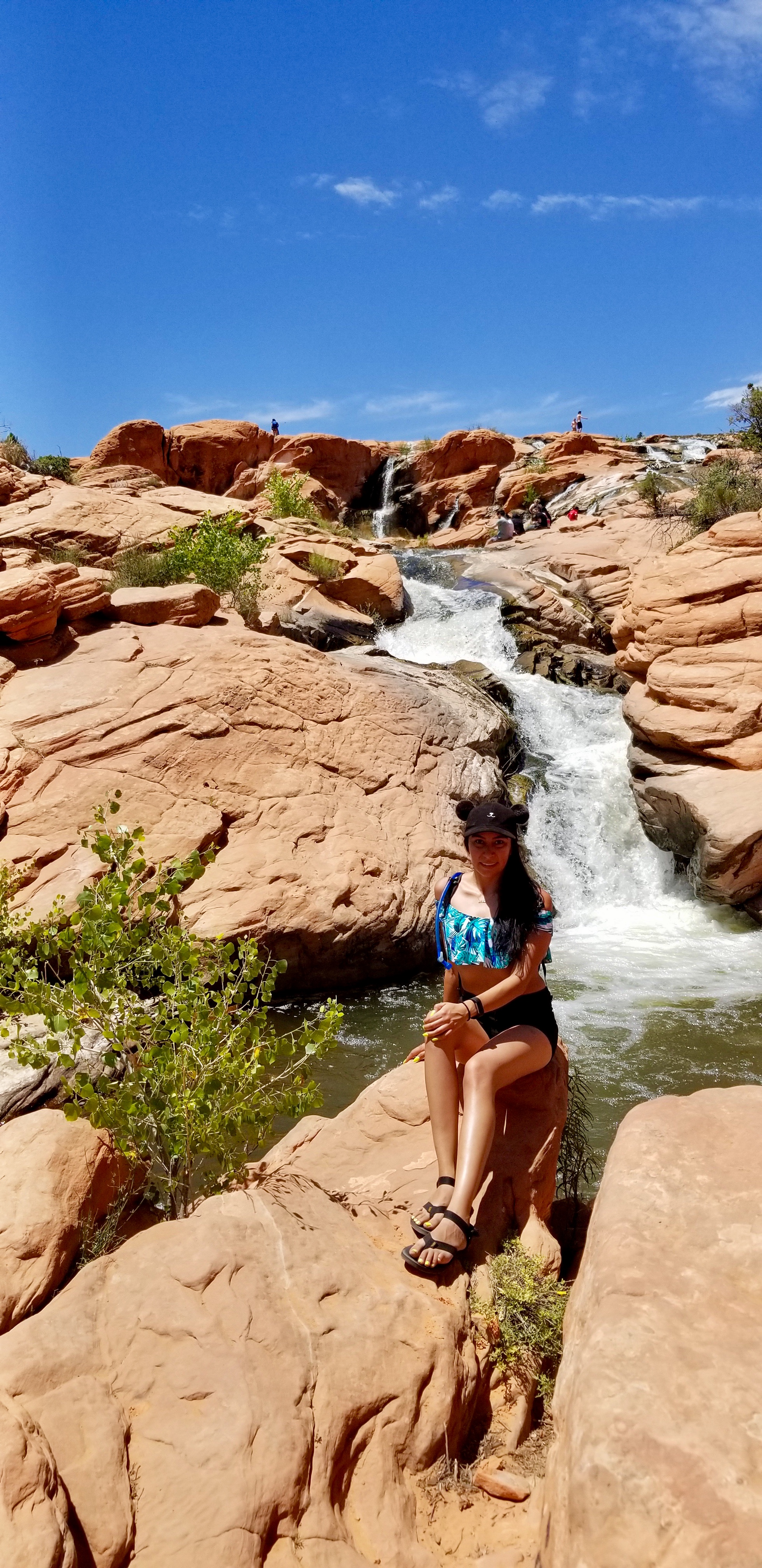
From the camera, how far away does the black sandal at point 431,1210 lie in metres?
2.99

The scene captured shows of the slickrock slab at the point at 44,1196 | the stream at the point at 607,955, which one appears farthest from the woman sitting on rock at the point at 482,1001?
the stream at the point at 607,955

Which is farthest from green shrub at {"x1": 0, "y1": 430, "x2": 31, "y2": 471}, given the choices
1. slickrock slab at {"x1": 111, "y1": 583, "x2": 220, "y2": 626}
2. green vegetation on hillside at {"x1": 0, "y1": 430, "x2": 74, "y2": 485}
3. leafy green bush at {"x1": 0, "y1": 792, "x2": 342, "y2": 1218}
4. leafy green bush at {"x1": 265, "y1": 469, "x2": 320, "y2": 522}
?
leafy green bush at {"x1": 0, "y1": 792, "x2": 342, "y2": 1218}

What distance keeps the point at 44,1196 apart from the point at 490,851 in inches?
80.4

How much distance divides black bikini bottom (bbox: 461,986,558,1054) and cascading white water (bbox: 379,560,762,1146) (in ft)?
9.00

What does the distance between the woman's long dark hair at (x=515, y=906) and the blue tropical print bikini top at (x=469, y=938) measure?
0.8 inches

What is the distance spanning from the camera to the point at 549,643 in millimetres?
15312

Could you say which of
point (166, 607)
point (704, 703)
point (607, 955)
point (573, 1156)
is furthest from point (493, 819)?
point (166, 607)

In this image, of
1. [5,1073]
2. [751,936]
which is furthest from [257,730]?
[751,936]

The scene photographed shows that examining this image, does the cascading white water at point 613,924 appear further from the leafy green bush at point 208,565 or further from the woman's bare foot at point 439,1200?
the leafy green bush at point 208,565

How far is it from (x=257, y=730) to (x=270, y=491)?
12.0 metres

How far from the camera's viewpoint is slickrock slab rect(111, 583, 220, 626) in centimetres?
1090

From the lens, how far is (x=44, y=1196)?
306cm

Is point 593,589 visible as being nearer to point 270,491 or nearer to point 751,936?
point 270,491

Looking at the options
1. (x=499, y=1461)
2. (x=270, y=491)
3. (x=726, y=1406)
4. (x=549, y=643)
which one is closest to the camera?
(x=726, y=1406)
